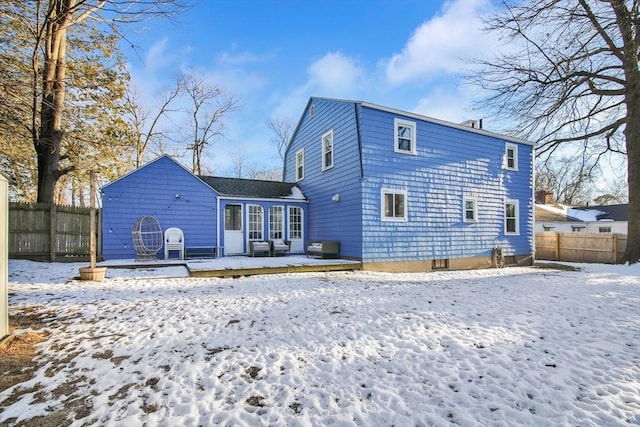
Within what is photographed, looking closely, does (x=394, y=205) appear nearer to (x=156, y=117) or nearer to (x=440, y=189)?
(x=440, y=189)

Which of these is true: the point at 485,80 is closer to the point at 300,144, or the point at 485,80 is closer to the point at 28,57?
the point at 300,144

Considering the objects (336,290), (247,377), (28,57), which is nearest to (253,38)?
(28,57)

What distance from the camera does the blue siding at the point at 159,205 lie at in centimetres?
983

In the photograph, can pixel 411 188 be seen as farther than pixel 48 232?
Yes

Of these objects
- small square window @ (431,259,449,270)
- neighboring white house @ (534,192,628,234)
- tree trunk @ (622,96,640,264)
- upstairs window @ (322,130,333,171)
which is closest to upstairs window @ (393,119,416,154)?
upstairs window @ (322,130,333,171)

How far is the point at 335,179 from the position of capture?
10.9m

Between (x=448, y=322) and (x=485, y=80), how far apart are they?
1073 cm

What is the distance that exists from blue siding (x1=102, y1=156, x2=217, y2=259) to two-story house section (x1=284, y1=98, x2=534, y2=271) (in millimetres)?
4263

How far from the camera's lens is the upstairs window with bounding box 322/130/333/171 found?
36.8 ft

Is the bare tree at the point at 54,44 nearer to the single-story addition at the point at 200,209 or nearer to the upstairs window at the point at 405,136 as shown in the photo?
the single-story addition at the point at 200,209

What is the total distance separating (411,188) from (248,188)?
6.58 meters

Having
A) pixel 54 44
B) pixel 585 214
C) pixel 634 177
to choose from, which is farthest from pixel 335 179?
pixel 585 214

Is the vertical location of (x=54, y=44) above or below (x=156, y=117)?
below

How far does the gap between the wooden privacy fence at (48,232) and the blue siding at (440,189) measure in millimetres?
9273
